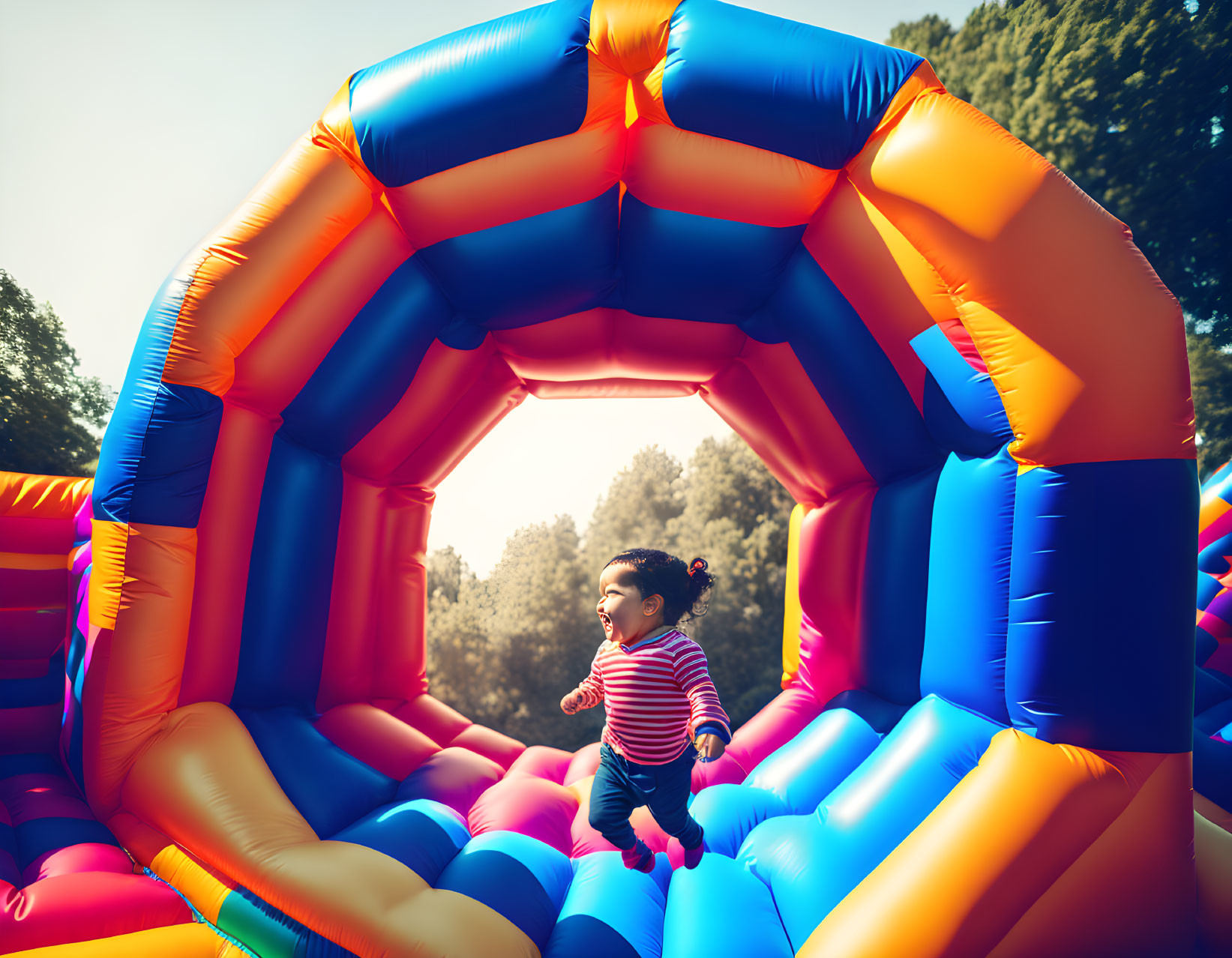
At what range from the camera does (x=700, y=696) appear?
1.91m

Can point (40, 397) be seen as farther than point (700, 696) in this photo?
Yes

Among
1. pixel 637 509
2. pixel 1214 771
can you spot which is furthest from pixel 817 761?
pixel 637 509

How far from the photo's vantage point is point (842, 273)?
2.34m

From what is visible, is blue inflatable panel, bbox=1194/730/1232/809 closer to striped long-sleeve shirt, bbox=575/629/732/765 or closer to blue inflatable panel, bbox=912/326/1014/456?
blue inflatable panel, bbox=912/326/1014/456

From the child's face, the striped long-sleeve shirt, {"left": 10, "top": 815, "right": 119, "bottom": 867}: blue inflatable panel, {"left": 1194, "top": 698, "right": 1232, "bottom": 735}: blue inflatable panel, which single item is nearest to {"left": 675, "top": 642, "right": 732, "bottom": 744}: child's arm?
the striped long-sleeve shirt

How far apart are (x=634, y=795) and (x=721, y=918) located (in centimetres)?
43

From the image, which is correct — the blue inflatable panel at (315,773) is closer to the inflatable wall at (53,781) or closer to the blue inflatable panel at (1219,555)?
the inflatable wall at (53,781)

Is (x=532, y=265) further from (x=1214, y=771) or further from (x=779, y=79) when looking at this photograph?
(x=1214, y=771)

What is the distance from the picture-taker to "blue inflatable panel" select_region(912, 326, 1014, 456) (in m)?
1.89

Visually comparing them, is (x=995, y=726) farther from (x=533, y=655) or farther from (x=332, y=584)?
(x=533, y=655)

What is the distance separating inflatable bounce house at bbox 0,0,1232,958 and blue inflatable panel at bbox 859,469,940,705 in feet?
0.06

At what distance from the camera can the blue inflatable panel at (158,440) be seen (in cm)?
210

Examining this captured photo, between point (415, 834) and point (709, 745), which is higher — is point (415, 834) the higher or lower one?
the lower one

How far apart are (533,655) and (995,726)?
13.9ft
